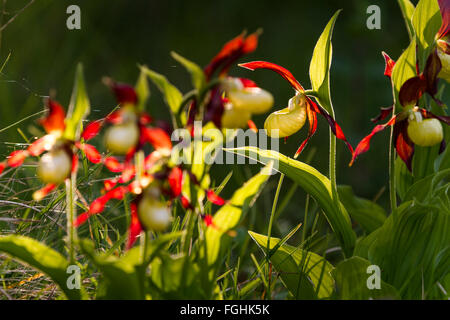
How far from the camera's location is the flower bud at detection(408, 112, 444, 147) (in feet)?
3.06

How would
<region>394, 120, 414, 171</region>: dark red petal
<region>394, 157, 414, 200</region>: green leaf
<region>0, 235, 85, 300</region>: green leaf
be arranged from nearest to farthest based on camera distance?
1. <region>0, 235, 85, 300</region>: green leaf
2. <region>394, 120, 414, 171</region>: dark red petal
3. <region>394, 157, 414, 200</region>: green leaf

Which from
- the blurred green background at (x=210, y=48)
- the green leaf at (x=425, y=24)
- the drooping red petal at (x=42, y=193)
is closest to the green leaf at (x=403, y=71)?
the green leaf at (x=425, y=24)

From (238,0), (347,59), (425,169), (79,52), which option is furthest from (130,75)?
(425,169)

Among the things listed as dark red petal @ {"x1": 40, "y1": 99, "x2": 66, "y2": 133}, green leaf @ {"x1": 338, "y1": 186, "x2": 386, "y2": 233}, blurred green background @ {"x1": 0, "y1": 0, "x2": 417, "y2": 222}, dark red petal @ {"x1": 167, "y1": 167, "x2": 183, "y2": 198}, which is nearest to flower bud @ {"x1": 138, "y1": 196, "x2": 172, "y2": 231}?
dark red petal @ {"x1": 167, "y1": 167, "x2": 183, "y2": 198}

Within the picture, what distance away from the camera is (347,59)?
2.72m

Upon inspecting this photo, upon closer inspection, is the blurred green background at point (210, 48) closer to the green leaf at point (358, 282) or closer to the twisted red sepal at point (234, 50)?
the green leaf at point (358, 282)

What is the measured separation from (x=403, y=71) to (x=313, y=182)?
0.28 meters

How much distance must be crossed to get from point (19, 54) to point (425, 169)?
1.80 meters

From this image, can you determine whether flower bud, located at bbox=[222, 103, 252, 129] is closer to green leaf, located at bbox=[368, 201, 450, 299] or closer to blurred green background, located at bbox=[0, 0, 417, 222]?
green leaf, located at bbox=[368, 201, 450, 299]

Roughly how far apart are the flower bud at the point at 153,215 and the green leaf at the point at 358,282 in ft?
1.25

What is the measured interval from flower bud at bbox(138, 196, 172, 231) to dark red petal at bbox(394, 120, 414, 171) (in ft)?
1.77

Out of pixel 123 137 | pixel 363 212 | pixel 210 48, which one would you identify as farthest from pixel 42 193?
pixel 210 48

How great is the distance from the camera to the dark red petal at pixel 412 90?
3.05ft
